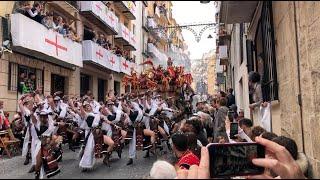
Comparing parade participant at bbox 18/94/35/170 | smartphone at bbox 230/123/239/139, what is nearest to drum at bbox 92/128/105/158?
parade participant at bbox 18/94/35/170

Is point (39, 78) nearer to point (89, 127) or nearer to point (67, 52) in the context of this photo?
point (67, 52)

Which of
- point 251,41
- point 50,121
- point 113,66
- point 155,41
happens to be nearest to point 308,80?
point 251,41

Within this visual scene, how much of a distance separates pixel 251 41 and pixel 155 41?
34259mm

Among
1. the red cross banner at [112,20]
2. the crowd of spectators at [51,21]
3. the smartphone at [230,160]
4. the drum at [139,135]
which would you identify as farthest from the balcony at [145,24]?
the smartphone at [230,160]

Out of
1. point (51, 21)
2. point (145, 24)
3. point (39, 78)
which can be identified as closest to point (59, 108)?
point (51, 21)

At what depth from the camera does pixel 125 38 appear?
1195 inches

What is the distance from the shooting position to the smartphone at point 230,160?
9.57ft

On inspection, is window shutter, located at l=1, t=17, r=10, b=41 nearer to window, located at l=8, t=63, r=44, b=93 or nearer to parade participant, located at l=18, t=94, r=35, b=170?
window, located at l=8, t=63, r=44, b=93

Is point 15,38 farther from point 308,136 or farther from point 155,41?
point 155,41

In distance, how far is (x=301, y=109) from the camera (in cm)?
500

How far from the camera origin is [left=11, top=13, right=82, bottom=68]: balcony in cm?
1396

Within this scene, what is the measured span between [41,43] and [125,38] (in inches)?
600

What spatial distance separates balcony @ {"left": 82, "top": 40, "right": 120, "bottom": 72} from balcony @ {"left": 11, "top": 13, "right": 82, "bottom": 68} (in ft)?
5.15

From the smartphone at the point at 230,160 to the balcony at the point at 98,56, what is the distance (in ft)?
60.8
